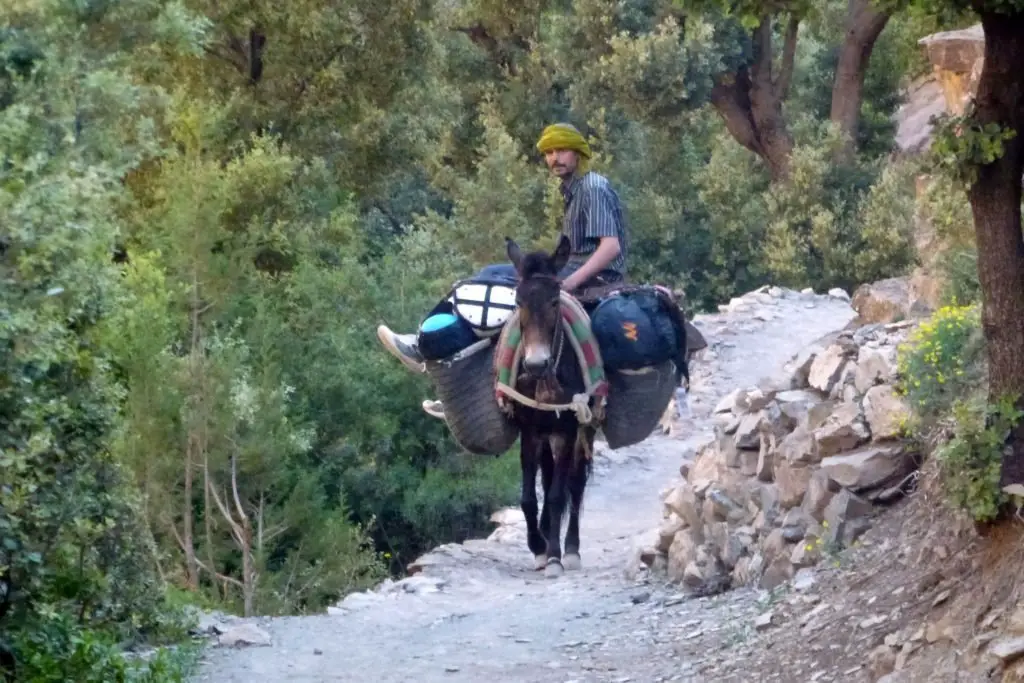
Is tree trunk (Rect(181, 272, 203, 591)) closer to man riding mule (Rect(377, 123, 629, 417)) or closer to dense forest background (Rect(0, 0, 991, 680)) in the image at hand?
dense forest background (Rect(0, 0, 991, 680))

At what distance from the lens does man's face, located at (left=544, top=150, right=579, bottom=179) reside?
866 cm

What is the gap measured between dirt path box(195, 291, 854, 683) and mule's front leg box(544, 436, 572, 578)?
6.1 inches

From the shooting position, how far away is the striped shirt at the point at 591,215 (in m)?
8.58

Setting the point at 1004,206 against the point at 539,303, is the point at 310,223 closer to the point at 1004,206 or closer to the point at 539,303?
the point at 539,303

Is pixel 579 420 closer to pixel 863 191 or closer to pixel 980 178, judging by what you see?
pixel 980 178

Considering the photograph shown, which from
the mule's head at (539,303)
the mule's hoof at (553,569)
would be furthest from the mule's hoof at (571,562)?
the mule's head at (539,303)

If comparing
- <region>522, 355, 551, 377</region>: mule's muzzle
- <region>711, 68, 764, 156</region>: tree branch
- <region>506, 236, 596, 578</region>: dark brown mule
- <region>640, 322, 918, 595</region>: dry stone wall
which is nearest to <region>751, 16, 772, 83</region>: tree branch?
<region>711, 68, 764, 156</region>: tree branch

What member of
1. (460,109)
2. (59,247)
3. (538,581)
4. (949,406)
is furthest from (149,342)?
(460,109)

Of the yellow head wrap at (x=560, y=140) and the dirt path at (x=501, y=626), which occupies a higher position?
the yellow head wrap at (x=560, y=140)

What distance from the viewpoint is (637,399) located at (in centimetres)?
863

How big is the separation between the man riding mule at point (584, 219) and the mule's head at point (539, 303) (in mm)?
155

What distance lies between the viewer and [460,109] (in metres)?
24.4

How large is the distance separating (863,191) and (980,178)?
62.2 ft

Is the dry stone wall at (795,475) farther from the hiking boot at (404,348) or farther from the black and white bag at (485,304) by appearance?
the hiking boot at (404,348)
